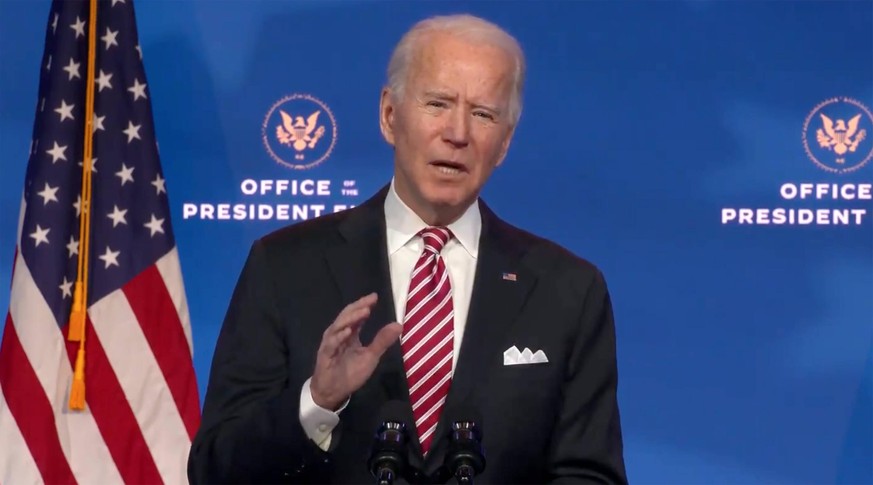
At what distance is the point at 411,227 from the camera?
7.39 ft

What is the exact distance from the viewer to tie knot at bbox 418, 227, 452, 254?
2215 mm

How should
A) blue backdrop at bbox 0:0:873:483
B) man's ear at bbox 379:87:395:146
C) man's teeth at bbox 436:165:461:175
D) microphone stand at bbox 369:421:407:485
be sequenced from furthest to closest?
blue backdrop at bbox 0:0:873:483, man's ear at bbox 379:87:395:146, man's teeth at bbox 436:165:461:175, microphone stand at bbox 369:421:407:485

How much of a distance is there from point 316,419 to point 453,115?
1.99 ft

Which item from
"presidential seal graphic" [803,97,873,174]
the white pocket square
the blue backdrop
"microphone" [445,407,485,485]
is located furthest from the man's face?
"presidential seal graphic" [803,97,873,174]

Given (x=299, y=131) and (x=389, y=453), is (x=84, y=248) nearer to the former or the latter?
(x=299, y=131)

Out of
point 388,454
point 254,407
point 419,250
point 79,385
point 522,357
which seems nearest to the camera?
point 388,454

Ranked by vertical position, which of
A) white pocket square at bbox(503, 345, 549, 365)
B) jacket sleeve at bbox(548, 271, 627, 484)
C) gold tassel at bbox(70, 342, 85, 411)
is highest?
white pocket square at bbox(503, 345, 549, 365)

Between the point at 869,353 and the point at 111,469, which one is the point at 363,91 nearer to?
the point at 111,469

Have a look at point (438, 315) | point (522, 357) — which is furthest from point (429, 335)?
point (522, 357)

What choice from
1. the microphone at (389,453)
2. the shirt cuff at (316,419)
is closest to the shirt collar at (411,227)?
the shirt cuff at (316,419)

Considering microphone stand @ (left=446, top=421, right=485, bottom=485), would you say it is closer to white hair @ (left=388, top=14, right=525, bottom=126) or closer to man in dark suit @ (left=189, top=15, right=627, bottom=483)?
man in dark suit @ (left=189, top=15, right=627, bottom=483)

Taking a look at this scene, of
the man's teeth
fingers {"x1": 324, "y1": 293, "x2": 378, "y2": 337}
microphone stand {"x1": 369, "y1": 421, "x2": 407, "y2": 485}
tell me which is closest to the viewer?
microphone stand {"x1": 369, "y1": 421, "x2": 407, "y2": 485}

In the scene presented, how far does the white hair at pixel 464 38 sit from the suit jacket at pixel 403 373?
264 millimetres

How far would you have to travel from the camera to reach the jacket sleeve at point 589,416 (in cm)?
212
